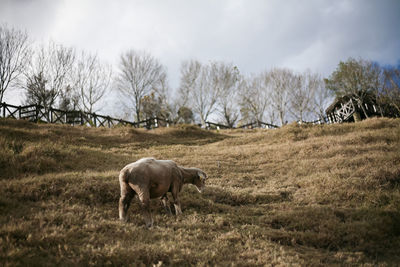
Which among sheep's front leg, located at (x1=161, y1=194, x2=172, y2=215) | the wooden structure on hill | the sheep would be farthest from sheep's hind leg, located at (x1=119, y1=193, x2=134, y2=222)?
the wooden structure on hill

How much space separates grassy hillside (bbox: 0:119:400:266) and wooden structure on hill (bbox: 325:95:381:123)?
28344 millimetres

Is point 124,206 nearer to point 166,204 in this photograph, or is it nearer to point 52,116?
point 166,204

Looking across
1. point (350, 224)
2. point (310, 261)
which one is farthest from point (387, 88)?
point (310, 261)

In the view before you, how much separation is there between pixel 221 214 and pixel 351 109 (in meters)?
41.8

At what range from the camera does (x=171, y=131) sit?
26844mm

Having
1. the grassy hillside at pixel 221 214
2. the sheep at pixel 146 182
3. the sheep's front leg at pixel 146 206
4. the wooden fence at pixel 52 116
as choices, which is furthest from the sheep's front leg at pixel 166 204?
the wooden fence at pixel 52 116

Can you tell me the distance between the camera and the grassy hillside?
481cm

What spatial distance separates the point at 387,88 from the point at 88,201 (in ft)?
135

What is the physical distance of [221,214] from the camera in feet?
24.8

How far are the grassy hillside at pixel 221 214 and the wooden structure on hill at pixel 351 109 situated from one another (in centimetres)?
2834

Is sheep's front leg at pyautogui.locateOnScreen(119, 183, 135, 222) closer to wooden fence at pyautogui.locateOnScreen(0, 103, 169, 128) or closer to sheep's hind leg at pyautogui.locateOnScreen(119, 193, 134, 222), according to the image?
sheep's hind leg at pyautogui.locateOnScreen(119, 193, 134, 222)

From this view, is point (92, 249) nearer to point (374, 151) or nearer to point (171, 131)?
point (374, 151)

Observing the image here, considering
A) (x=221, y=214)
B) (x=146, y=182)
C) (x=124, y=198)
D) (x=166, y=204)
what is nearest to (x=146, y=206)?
(x=146, y=182)

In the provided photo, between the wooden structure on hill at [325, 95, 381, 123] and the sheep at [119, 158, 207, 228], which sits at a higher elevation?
the wooden structure on hill at [325, 95, 381, 123]
